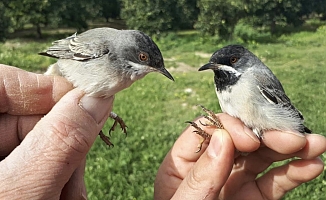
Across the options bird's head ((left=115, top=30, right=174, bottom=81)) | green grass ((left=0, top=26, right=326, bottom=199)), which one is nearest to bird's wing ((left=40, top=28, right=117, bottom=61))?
bird's head ((left=115, top=30, right=174, bottom=81))

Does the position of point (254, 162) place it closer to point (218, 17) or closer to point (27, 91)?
point (27, 91)

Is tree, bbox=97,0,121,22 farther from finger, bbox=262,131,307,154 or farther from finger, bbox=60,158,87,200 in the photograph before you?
finger, bbox=60,158,87,200

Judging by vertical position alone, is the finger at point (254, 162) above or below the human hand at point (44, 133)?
below

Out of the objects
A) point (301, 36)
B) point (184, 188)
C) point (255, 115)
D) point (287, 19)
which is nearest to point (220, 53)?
point (255, 115)

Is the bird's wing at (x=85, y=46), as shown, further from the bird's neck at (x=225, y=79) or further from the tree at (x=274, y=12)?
the tree at (x=274, y=12)

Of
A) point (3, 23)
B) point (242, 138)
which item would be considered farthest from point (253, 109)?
point (3, 23)

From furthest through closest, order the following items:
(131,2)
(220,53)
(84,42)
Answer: (131,2), (220,53), (84,42)

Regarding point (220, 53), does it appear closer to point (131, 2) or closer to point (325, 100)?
point (325, 100)

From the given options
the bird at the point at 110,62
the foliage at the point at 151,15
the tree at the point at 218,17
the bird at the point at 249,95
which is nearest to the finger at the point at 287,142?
the bird at the point at 249,95

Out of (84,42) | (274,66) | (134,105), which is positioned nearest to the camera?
(84,42)
